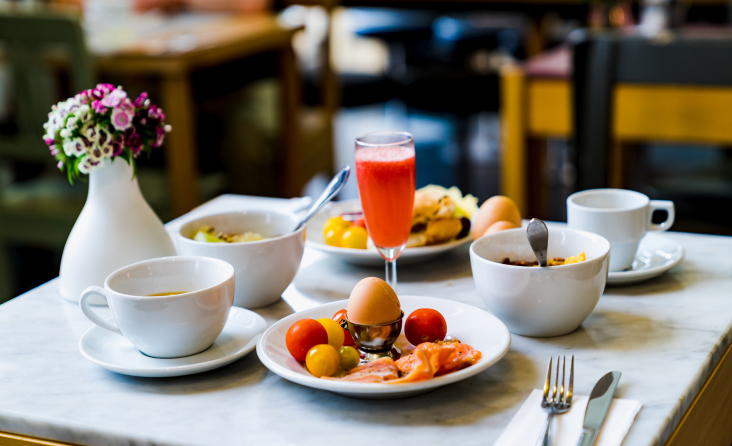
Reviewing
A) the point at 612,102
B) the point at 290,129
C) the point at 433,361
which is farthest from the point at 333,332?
the point at 290,129

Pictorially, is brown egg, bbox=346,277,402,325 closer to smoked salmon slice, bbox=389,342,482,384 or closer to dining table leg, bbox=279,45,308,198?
smoked salmon slice, bbox=389,342,482,384

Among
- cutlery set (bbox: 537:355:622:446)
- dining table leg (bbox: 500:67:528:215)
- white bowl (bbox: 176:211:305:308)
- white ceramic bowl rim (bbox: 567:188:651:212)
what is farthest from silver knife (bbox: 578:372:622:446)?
dining table leg (bbox: 500:67:528:215)

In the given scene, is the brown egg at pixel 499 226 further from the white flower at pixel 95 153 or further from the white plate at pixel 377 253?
the white flower at pixel 95 153

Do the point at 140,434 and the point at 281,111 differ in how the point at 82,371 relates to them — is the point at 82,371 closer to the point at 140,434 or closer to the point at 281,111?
the point at 140,434

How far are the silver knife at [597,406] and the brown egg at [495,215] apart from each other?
0.39m

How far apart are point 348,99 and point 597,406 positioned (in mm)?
3828

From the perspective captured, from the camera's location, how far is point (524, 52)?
4.64 m

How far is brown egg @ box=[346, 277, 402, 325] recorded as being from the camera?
79 centimetres

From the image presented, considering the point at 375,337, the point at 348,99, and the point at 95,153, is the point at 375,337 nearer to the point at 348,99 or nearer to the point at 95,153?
the point at 95,153

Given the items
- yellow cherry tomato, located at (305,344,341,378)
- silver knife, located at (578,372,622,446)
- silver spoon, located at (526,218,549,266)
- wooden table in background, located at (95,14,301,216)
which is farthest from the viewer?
wooden table in background, located at (95,14,301,216)

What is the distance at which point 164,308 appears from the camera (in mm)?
774

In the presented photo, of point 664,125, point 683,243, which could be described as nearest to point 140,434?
point 683,243

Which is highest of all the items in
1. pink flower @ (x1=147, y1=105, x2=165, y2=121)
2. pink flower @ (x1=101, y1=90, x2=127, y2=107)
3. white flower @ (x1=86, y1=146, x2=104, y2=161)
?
pink flower @ (x1=101, y1=90, x2=127, y2=107)

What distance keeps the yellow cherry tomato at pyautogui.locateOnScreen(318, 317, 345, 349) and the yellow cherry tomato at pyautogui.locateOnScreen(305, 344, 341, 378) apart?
41 millimetres
